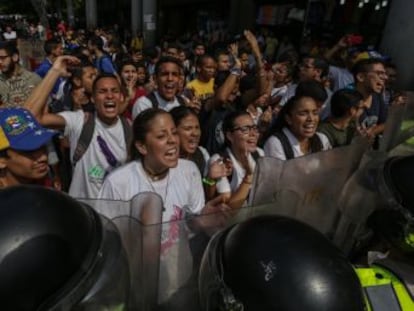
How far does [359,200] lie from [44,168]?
1.88 meters

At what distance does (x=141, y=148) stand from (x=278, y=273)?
4.14 ft

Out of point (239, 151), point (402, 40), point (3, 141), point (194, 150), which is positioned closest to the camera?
point (3, 141)

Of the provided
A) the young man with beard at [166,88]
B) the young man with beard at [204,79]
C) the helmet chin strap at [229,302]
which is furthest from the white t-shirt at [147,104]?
the helmet chin strap at [229,302]

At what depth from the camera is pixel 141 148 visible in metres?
2.23

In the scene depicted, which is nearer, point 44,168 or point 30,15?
point 44,168

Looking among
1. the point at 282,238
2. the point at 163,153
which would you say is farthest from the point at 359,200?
the point at 163,153

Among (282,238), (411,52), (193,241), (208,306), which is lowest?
(208,306)

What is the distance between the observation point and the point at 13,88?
4027 mm

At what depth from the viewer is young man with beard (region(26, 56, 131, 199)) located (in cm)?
267

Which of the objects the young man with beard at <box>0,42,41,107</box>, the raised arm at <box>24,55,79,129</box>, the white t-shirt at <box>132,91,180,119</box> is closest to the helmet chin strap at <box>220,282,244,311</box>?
the raised arm at <box>24,55,79,129</box>

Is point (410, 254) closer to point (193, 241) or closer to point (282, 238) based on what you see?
point (282, 238)

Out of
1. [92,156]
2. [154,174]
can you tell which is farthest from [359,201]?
[92,156]

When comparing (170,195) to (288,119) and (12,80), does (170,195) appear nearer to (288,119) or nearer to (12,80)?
(288,119)

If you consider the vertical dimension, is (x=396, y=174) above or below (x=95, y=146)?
above
